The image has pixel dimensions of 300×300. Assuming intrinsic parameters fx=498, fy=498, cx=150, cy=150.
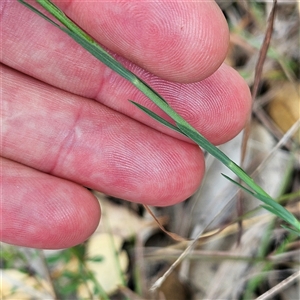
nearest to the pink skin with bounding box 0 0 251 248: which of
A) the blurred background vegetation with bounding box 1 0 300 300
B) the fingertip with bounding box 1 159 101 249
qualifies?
the fingertip with bounding box 1 159 101 249

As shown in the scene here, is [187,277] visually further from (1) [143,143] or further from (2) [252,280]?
(1) [143,143]

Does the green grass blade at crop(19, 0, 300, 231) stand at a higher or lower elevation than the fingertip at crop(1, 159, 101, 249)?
higher

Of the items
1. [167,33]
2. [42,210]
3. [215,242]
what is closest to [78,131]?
[42,210]

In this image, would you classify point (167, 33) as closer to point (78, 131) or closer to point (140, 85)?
point (140, 85)

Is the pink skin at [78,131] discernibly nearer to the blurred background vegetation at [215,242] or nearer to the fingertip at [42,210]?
the fingertip at [42,210]

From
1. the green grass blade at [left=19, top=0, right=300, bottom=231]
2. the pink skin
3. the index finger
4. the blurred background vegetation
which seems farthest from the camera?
the blurred background vegetation

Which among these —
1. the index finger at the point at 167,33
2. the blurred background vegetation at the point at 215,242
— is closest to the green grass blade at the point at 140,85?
the index finger at the point at 167,33

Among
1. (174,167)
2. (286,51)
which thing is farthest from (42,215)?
(286,51)

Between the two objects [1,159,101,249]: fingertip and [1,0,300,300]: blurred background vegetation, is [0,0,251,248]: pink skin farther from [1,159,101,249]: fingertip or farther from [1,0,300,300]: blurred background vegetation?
[1,0,300,300]: blurred background vegetation

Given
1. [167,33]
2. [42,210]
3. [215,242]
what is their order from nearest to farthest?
[167,33], [42,210], [215,242]
